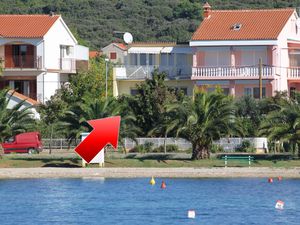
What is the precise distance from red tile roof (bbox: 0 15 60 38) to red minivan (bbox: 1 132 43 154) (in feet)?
64.4

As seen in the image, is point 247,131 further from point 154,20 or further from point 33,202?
point 154,20

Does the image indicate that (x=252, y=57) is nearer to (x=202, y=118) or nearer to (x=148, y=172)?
(x=202, y=118)

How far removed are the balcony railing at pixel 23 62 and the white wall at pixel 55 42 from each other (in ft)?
3.39

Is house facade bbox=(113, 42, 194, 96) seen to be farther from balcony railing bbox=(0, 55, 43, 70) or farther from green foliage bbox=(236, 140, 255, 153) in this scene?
green foliage bbox=(236, 140, 255, 153)

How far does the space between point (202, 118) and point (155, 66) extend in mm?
31597

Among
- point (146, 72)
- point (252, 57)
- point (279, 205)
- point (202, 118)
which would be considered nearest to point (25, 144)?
point (202, 118)

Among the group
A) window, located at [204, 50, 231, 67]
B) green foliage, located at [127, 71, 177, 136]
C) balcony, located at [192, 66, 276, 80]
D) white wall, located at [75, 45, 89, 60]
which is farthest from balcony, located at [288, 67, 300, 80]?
white wall, located at [75, 45, 89, 60]

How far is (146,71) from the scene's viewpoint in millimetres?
101000

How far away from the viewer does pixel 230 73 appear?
96688 mm

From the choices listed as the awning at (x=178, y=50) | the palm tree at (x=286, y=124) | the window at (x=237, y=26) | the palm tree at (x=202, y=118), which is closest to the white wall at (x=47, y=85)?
the awning at (x=178, y=50)

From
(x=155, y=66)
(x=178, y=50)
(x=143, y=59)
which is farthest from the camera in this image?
(x=143, y=59)

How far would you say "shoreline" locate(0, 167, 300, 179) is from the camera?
65812 millimetres

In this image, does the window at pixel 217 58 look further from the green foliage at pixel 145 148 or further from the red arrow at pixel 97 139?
the red arrow at pixel 97 139

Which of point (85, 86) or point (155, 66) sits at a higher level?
point (155, 66)
